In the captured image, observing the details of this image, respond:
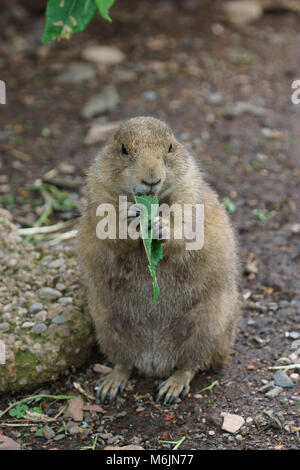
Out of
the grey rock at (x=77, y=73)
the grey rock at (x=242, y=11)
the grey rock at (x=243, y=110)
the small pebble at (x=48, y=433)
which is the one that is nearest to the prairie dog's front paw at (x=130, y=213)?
the small pebble at (x=48, y=433)

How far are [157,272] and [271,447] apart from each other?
131 cm

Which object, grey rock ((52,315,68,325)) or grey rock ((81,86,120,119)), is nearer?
grey rock ((52,315,68,325))

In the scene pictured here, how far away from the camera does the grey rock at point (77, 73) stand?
8.69 meters

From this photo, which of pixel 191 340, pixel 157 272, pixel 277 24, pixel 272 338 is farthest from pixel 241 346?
pixel 277 24

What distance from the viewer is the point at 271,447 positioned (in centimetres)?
407

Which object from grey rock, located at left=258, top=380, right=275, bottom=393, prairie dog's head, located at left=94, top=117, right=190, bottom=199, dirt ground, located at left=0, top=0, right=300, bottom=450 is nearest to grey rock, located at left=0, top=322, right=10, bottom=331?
dirt ground, located at left=0, top=0, right=300, bottom=450

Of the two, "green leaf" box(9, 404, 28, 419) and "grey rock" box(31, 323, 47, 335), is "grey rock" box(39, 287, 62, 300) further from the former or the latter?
"green leaf" box(9, 404, 28, 419)

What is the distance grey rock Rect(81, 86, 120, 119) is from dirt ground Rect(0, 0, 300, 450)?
0.33 ft

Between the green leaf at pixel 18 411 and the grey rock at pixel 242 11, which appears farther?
the grey rock at pixel 242 11

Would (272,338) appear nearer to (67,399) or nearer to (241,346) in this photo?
(241,346)

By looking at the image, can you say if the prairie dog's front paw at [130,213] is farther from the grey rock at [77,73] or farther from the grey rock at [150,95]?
the grey rock at [77,73]

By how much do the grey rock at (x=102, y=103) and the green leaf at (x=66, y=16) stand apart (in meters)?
4.18

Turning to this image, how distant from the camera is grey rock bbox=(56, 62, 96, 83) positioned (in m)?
8.69
